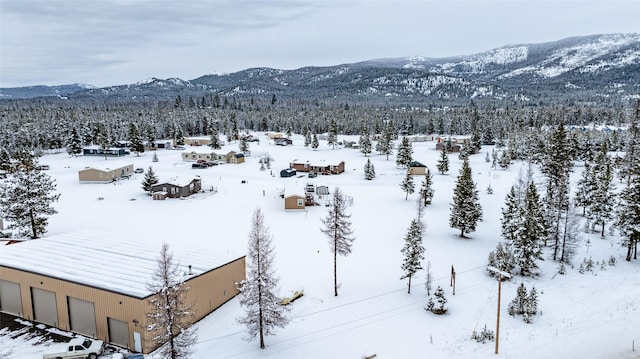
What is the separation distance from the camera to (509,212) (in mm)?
36750

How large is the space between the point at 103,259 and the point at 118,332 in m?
5.62

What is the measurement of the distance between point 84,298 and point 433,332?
19.7 m

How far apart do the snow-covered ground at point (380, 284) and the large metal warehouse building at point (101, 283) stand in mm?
1790

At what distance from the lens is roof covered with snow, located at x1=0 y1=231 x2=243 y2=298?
22.0m

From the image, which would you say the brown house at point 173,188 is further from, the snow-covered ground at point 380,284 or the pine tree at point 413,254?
the pine tree at point 413,254

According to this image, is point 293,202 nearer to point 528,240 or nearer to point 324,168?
point 528,240

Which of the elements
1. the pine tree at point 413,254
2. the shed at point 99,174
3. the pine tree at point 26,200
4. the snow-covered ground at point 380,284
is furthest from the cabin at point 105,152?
the pine tree at point 413,254

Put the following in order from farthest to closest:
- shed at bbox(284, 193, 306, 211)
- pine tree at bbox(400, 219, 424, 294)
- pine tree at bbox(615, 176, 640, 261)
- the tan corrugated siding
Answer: shed at bbox(284, 193, 306, 211)
pine tree at bbox(615, 176, 640, 261)
pine tree at bbox(400, 219, 424, 294)
the tan corrugated siding

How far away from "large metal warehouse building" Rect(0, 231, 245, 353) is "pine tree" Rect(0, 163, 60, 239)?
11.4 meters

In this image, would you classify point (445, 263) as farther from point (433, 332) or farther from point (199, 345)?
point (199, 345)

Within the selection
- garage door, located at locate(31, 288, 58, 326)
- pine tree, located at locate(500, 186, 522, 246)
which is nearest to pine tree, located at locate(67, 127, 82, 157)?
garage door, located at locate(31, 288, 58, 326)

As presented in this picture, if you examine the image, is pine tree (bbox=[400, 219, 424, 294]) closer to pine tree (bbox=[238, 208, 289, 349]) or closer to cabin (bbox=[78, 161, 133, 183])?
pine tree (bbox=[238, 208, 289, 349])

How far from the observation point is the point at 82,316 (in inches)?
870

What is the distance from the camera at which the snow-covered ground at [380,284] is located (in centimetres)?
2126
